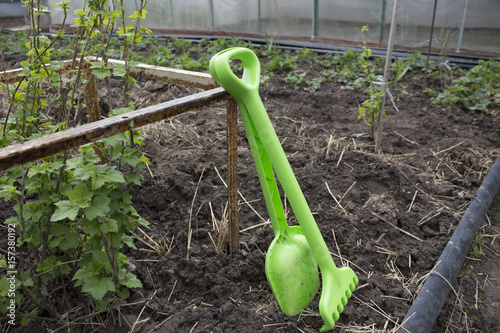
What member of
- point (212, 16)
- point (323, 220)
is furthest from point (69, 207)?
point (212, 16)

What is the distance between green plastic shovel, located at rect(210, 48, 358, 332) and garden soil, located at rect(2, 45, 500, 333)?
14 centimetres

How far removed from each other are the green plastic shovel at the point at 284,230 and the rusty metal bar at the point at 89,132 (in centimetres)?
14

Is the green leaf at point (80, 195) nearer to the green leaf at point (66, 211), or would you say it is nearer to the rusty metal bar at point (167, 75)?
the green leaf at point (66, 211)

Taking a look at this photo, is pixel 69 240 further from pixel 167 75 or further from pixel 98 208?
pixel 167 75

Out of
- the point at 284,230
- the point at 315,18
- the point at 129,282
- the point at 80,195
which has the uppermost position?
the point at 315,18

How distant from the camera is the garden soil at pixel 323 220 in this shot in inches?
67.6

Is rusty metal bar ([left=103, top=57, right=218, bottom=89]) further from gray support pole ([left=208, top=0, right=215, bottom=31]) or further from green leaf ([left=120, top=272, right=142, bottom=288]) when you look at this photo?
gray support pole ([left=208, top=0, right=215, bottom=31])

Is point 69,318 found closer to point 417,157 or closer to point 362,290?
point 362,290

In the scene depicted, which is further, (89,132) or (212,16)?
(212,16)

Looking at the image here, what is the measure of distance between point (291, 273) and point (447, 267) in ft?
2.96

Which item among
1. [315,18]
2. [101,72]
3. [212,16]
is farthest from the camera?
[212,16]

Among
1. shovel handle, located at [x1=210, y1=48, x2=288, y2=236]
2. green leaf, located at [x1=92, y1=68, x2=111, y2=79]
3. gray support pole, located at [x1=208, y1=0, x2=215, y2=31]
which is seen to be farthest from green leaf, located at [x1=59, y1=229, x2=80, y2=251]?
gray support pole, located at [x1=208, y1=0, x2=215, y2=31]

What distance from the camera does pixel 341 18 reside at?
664cm

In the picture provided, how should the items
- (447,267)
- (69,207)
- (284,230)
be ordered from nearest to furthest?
(69,207)
(284,230)
(447,267)
